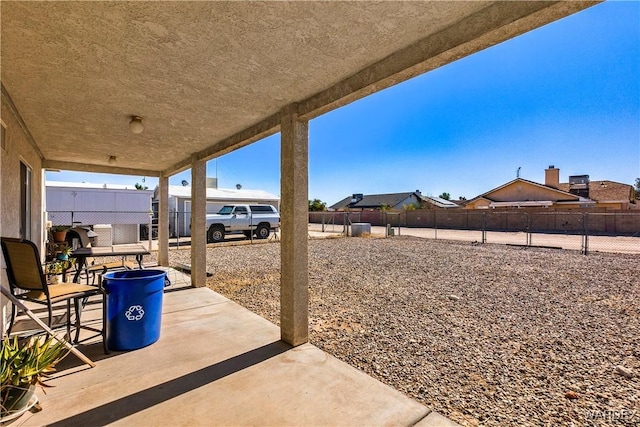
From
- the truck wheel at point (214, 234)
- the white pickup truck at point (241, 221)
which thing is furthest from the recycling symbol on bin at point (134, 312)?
the truck wheel at point (214, 234)

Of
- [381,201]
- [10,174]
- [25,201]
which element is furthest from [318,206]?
[10,174]

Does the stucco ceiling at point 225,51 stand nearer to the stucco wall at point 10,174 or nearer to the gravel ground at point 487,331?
the stucco wall at point 10,174

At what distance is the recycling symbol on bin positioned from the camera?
10.3ft

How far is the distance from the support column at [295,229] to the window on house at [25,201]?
411cm

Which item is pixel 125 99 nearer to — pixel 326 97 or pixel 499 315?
pixel 326 97

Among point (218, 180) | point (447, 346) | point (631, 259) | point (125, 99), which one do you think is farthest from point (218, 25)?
point (218, 180)

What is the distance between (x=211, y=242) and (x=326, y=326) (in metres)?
11.6

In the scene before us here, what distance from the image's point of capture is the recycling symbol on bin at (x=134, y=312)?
313 cm

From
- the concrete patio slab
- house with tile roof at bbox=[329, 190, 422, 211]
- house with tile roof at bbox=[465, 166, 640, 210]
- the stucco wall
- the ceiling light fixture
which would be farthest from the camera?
house with tile roof at bbox=[329, 190, 422, 211]

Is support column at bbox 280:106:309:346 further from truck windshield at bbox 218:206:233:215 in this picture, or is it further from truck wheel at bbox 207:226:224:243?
truck windshield at bbox 218:206:233:215

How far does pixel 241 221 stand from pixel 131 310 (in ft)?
40.0

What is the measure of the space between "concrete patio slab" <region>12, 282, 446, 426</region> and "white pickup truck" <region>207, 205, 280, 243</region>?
11.4 m

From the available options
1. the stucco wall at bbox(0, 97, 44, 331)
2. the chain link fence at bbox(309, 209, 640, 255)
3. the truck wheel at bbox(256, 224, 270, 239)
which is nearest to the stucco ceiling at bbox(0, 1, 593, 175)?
the stucco wall at bbox(0, 97, 44, 331)

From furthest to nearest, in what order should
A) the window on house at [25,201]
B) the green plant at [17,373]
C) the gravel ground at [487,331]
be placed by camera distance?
the window on house at [25,201] → the gravel ground at [487,331] → the green plant at [17,373]
